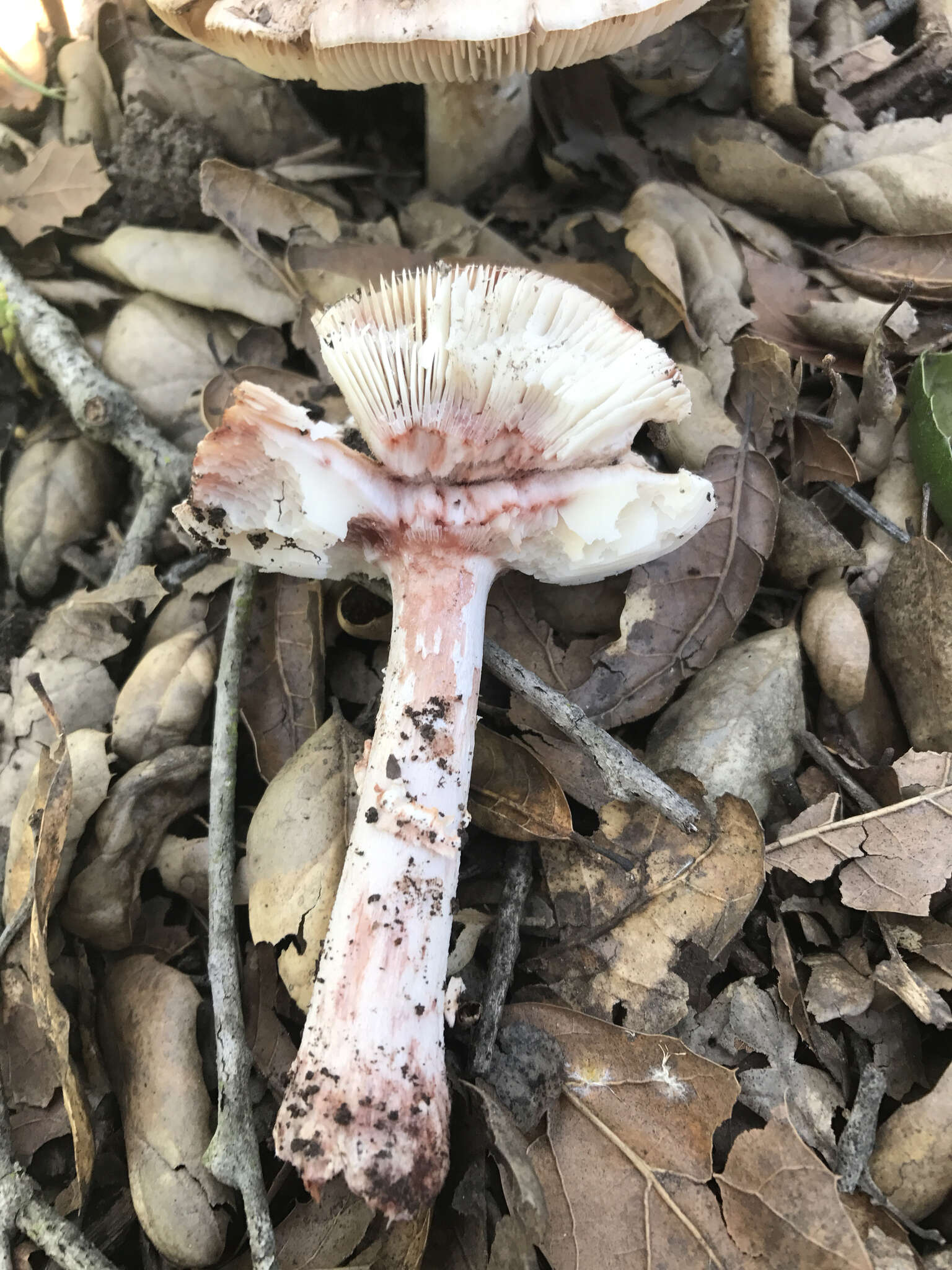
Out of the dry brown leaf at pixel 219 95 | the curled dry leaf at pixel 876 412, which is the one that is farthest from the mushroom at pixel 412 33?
the curled dry leaf at pixel 876 412

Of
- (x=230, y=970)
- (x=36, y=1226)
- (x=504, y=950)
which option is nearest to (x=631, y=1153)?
(x=504, y=950)

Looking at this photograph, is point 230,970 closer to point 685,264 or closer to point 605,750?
point 605,750

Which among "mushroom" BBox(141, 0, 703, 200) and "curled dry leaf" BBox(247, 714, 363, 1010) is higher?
"mushroom" BBox(141, 0, 703, 200)

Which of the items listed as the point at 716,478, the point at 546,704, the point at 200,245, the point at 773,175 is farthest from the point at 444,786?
the point at 773,175

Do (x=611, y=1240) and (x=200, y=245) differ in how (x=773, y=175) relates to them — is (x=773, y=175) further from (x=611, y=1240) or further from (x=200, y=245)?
(x=611, y=1240)

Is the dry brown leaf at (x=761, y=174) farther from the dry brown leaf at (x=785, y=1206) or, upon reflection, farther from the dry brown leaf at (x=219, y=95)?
the dry brown leaf at (x=785, y=1206)

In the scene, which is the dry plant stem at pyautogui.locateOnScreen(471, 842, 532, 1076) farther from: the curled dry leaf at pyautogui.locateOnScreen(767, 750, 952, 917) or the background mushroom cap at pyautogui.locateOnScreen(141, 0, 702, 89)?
the background mushroom cap at pyautogui.locateOnScreen(141, 0, 702, 89)

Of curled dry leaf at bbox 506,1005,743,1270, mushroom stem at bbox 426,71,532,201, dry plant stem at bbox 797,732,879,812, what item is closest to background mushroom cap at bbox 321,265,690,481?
dry plant stem at bbox 797,732,879,812
